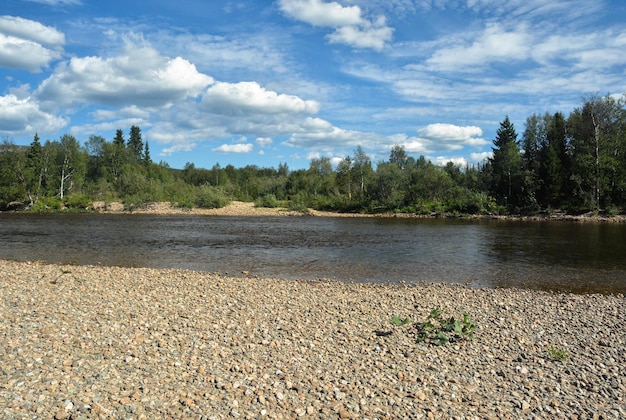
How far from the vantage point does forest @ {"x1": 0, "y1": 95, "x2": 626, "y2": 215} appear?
56828 millimetres

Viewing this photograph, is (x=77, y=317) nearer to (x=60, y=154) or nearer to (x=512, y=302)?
(x=512, y=302)

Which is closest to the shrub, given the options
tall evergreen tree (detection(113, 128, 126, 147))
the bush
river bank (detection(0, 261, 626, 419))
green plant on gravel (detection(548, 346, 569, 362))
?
river bank (detection(0, 261, 626, 419))

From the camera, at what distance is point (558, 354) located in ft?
28.1

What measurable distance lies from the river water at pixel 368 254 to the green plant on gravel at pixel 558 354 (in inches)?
349

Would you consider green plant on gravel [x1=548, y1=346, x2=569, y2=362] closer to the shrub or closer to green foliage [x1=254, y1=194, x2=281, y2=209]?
the shrub

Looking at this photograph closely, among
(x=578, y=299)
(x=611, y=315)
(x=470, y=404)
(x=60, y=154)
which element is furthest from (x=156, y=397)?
(x=60, y=154)

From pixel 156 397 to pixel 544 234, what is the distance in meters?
39.3

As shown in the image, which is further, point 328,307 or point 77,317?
point 328,307

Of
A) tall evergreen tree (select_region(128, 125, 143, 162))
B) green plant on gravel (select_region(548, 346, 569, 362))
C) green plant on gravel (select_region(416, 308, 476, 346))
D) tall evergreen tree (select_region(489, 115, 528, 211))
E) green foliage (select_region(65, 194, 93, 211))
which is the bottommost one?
green plant on gravel (select_region(548, 346, 569, 362))

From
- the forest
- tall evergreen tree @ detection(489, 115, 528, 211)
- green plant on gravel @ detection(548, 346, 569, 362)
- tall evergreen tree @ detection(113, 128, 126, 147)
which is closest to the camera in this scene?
green plant on gravel @ detection(548, 346, 569, 362)

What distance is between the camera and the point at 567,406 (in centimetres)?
667

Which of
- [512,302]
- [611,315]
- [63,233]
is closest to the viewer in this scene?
[611,315]

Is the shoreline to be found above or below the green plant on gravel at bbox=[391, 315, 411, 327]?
above

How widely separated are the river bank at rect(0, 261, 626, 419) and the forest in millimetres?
53295
